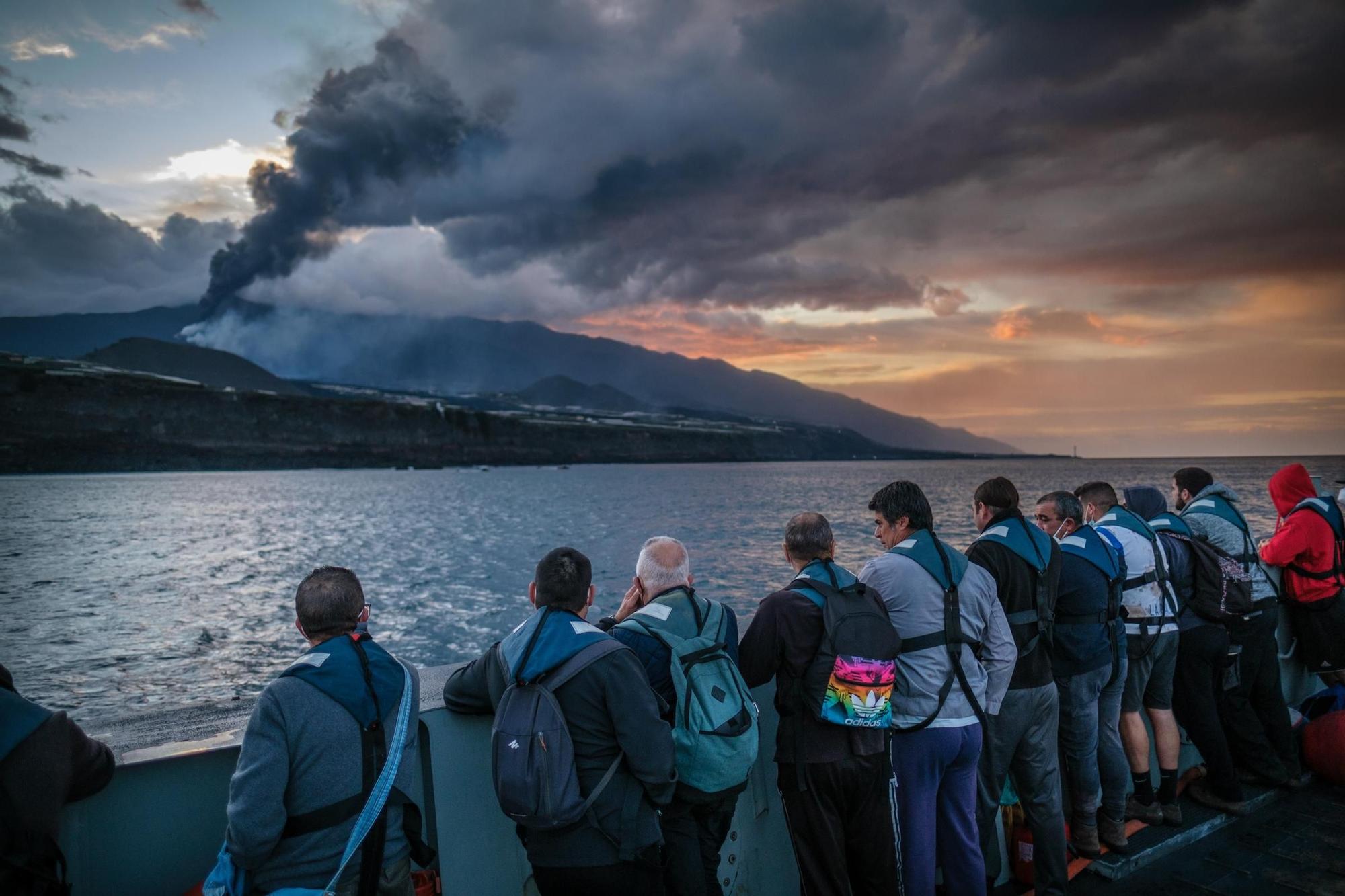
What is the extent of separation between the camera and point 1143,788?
5.36 m

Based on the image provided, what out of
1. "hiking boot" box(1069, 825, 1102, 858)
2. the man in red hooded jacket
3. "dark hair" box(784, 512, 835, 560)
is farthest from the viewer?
the man in red hooded jacket

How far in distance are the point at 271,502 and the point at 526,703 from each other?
104669 millimetres

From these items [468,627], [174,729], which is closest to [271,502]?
[468,627]

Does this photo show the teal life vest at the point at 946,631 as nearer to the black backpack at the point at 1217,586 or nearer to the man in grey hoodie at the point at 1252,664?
the black backpack at the point at 1217,586

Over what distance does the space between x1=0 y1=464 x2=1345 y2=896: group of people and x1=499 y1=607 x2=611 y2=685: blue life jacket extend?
0.01 m

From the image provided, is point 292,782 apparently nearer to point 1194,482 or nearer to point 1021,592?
point 1021,592

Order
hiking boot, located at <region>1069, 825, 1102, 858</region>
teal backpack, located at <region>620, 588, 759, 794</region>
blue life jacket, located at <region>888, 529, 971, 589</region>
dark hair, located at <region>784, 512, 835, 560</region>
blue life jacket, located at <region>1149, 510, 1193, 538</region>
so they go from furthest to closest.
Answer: blue life jacket, located at <region>1149, 510, 1193, 538</region> < hiking boot, located at <region>1069, 825, 1102, 858</region> < blue life jacket, located at <region>888, 529, 971, 589</region> < dark hair, located at <region>784, 512, 835, 560</region> < teal backpack, located at <region>620, 588, 759, 794</region>

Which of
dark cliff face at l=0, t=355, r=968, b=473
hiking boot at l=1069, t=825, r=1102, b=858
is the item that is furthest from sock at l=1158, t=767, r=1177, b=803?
dark cliff face at l=0, t=355, r=968, b=473

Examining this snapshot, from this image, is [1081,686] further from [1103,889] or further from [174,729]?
[174,729]

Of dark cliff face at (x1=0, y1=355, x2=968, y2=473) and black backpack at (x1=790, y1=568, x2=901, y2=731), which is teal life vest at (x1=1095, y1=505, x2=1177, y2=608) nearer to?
black backpack at (x1=790, y1=568, x2=901, y2=731)

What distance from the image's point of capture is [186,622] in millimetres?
30453

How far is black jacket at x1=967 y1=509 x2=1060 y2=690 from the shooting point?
14.2 feet

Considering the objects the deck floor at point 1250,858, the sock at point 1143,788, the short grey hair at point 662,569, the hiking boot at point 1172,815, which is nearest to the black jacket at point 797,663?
the short grey hair at point 662,569

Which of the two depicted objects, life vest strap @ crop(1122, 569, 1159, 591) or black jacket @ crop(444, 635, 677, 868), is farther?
life vest strap @ crop(1122, 569, 1159, 591)
